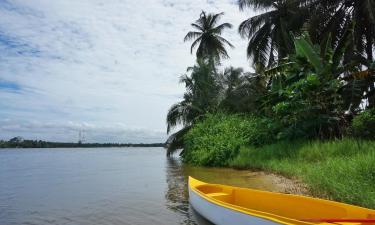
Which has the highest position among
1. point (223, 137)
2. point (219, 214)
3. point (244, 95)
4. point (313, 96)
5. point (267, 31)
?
point (267, 31)

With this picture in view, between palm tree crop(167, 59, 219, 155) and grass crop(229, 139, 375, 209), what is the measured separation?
9.76 m

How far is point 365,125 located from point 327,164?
5092mm

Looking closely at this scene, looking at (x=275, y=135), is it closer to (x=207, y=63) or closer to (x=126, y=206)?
(x=126, y=206)

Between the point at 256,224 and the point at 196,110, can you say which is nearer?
the point at 256,224

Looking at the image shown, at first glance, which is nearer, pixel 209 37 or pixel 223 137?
pixel 223 137

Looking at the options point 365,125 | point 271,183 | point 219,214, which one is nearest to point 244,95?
point 365,125

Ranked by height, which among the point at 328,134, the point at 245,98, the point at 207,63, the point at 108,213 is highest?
the point at 207,63

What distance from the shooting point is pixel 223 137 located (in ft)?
70.9

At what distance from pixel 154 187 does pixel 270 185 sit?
4751mm

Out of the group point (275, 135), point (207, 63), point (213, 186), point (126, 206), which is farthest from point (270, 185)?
point (207, 63)

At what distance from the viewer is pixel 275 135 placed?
1934cm

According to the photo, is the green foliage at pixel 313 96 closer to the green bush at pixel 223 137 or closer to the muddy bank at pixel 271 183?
the green bush at pixel 223 137

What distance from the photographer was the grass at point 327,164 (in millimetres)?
8195

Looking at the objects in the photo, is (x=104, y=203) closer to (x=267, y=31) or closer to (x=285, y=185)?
(x=285, y=185)
